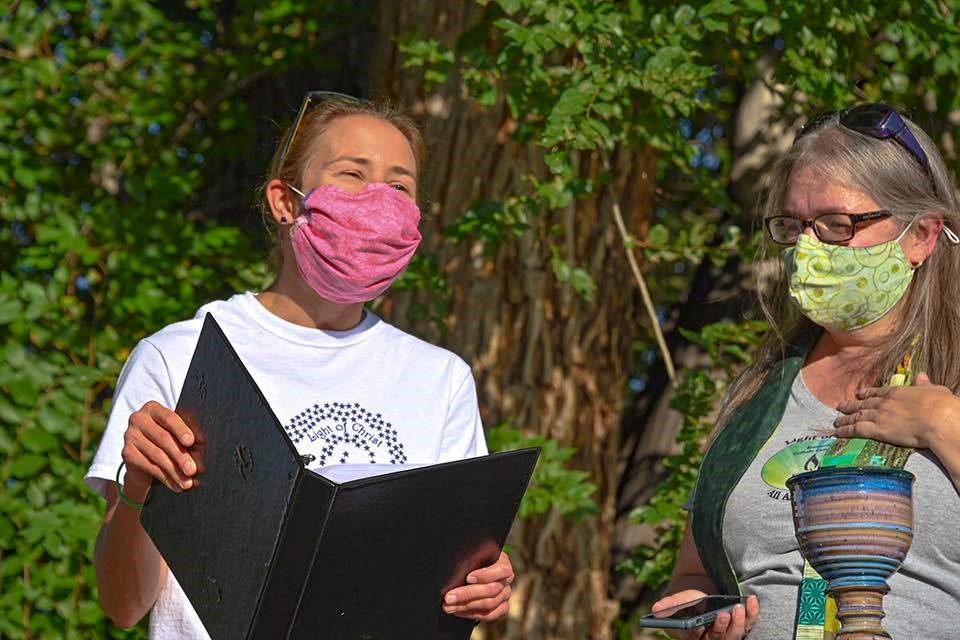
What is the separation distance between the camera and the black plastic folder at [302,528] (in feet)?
6.78

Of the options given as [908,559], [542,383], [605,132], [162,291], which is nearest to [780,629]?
[908,559]

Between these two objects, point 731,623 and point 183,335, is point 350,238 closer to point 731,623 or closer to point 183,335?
point 183,335

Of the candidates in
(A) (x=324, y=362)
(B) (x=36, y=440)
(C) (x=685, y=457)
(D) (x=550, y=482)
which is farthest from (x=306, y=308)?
(C) (x=685, y=457)

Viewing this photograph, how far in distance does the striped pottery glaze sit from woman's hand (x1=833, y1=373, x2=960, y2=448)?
22 centimetres

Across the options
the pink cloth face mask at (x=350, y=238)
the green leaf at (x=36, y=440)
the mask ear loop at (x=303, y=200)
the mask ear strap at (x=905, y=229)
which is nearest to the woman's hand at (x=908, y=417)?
the mask ear strap at (x=905, y=229)

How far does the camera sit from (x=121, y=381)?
258 centimetres

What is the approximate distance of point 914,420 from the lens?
2.46m

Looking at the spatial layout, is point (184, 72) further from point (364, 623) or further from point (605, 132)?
point (364, 623)

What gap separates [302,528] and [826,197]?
129 centimetres

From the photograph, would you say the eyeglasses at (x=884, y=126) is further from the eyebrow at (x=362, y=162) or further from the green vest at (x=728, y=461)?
the eyebrow at (x=362, y=162)

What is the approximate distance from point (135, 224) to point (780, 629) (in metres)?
2.99

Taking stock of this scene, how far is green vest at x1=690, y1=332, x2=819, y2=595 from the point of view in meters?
2.69

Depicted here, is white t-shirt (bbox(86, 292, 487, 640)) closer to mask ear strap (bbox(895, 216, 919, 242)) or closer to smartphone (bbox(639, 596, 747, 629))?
smartphone (bbox(639, 596, 747, 629))

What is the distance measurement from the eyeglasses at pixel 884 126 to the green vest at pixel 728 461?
0.49 meters
